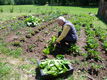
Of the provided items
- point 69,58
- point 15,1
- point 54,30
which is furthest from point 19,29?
point 15,1

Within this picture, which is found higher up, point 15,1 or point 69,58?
point 15,1

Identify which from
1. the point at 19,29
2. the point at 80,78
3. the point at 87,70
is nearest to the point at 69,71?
the point at 80,78

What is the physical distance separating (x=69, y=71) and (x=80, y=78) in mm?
339

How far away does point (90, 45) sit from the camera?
5.03 m

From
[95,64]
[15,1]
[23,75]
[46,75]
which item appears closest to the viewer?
[46,75]

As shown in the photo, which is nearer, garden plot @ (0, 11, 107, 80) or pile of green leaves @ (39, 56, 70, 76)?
pile of green leaves @ (39, 56, 70, 76)

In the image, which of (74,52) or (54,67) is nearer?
(54,67)

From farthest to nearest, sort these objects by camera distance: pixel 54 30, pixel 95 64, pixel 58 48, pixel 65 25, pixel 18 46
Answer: pixel 54 30
pixel 18 46
pixel 58 48
pixel 65 25
pixel 95 64

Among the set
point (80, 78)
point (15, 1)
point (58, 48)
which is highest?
point (15, 1)

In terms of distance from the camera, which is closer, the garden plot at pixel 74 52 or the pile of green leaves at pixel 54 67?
the pile of green leaves at pixel 54 67

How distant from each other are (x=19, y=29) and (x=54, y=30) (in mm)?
1824

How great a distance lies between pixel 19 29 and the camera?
7371 mm

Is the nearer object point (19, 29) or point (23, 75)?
point (23, 75)

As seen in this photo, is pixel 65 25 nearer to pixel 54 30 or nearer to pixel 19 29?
pixel 54 30
